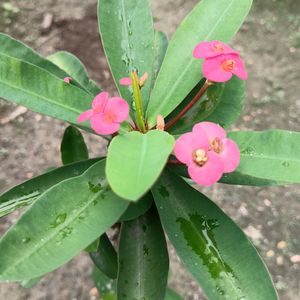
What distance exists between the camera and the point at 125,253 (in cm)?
109

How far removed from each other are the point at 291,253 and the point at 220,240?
1315 millimetres

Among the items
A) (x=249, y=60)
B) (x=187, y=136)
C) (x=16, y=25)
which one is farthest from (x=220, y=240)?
(x=16, y=25)

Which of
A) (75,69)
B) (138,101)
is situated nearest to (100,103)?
(138,101)

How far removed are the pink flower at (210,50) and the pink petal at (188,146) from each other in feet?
0.68

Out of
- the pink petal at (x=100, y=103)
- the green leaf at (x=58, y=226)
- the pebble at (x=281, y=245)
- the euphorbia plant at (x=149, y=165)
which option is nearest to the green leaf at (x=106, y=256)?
the euphorbia plant at (x=149, y=165)

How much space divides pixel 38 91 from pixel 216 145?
38 cm

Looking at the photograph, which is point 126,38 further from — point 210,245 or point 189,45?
point 210,245

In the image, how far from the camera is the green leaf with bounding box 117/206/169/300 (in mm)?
1065

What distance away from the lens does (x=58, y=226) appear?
0.81 metres

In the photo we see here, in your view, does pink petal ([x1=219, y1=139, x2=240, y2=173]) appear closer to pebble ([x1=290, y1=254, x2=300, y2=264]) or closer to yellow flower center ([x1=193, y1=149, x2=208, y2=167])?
yellow flower center ([x1=193, y1=149, x2=208, y2=167])

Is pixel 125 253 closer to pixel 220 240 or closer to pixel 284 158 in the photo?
pixel 220 240

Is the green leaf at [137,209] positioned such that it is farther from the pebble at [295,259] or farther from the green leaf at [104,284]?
the pebble at [295,259]

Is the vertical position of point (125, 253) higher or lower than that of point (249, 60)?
higher

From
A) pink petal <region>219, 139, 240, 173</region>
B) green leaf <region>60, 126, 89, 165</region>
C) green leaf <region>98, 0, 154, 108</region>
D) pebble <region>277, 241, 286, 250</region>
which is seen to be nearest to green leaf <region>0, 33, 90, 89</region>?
green leaf <region>98, 0, 154, 108</region>
